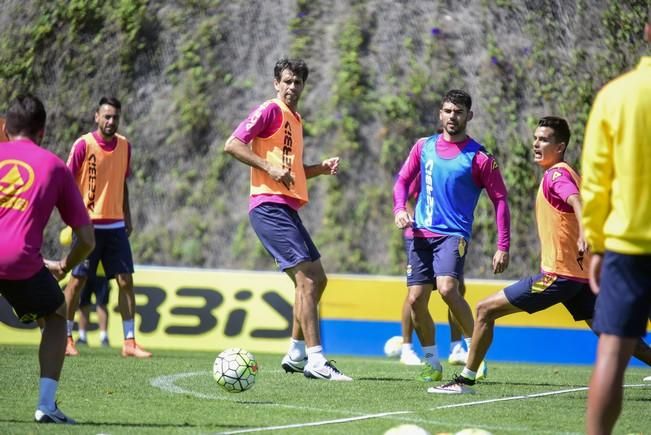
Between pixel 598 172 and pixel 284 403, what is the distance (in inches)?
132

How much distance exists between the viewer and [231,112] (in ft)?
66.9

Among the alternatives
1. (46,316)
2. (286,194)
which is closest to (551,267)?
(286,194)

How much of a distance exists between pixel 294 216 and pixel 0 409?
3.22 meters

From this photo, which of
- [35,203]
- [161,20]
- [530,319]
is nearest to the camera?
[35,203]

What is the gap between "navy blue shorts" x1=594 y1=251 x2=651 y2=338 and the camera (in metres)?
4.73

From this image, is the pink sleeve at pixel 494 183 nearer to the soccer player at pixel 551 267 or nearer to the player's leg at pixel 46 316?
the soccer player at pixel 551 267

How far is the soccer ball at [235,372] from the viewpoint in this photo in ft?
25.5

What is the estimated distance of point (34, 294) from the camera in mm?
6156

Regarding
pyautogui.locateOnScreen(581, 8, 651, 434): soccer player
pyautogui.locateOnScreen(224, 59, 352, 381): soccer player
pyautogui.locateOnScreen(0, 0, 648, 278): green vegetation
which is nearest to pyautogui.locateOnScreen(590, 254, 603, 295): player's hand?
pyautogui.locateOnScreen(581, 8, 651, 434): soccer player

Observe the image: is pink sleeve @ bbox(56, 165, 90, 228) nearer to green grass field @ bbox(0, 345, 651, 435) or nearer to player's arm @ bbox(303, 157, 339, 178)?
green grass field @ bbox(0, 345, 651, 435)

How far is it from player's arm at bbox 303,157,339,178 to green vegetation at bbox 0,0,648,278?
30.7 ft

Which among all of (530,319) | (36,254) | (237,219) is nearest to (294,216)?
(36,254)

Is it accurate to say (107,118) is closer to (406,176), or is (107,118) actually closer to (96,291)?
(96,291)

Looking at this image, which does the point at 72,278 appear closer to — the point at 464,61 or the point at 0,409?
the point at 0,409
